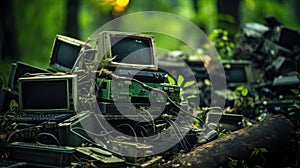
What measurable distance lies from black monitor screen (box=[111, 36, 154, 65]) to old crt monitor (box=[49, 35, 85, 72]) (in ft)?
3.37

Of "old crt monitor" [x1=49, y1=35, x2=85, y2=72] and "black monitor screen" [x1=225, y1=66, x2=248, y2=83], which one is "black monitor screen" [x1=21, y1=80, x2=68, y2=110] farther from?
"black monitor screen" [x1=225, y1=66, x2=248, y2=83]

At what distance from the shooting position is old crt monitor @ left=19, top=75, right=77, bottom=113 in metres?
4.99

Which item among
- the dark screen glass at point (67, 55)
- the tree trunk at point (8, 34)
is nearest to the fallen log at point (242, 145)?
the dark screen glass at point (67, 55)

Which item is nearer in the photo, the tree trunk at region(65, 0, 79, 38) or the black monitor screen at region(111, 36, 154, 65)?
the black monitor screen at region(111, 36, 154, 65)

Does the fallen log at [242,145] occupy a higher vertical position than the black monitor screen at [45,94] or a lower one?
lower

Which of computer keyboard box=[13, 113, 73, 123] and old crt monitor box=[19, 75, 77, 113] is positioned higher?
old crt monitor box=[19, 75, 77, 113]

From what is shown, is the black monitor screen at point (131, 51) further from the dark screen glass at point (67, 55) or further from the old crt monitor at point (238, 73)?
the old crt monitor at point (238, 73)

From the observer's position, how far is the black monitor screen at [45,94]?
5.05m

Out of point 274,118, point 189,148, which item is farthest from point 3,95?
point 274,118

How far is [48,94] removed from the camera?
201 inches

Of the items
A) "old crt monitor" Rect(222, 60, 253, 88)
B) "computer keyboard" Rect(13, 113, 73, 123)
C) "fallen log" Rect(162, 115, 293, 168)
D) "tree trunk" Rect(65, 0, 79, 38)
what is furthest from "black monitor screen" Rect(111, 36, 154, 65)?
"tree trunk" Rect(65, 0, 79, 38)

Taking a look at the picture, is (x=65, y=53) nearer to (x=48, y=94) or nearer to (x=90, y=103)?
(x=48, y=94)

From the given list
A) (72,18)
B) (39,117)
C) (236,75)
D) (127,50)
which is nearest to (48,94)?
(39,117)

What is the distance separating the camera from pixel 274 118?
19.8 feet
